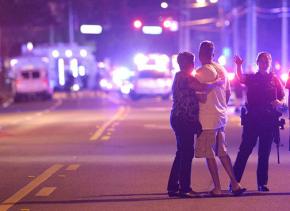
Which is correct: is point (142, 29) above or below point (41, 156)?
above

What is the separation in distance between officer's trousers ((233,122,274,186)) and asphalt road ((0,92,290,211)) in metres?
0.30

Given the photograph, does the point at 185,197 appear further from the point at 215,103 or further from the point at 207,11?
the point at 207,11

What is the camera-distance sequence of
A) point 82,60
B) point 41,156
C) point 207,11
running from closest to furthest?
1. point 41,156
2. point 82,60
3. point 207,11

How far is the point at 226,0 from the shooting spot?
67.9 meters

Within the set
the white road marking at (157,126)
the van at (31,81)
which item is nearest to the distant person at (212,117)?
the white road marking at (157,126)

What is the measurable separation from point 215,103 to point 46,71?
40.6 meters

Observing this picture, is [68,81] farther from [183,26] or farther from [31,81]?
[31,81]

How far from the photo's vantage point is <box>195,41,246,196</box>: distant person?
9.31 meters

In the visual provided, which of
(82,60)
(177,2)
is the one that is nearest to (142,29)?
(177,2)

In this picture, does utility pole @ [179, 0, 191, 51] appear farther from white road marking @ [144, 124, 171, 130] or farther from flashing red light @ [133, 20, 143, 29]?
white road marking @ [144, 124, 171, 130]

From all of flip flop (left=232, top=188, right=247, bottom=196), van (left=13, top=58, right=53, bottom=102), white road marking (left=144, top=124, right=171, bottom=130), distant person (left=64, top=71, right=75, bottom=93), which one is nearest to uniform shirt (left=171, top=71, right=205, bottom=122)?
flip flop (left=232, top=188, right=247, bottom=196)

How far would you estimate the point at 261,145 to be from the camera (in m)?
9.95

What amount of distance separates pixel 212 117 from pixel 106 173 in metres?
3.32

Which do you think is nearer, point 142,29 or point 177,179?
point 177,179
